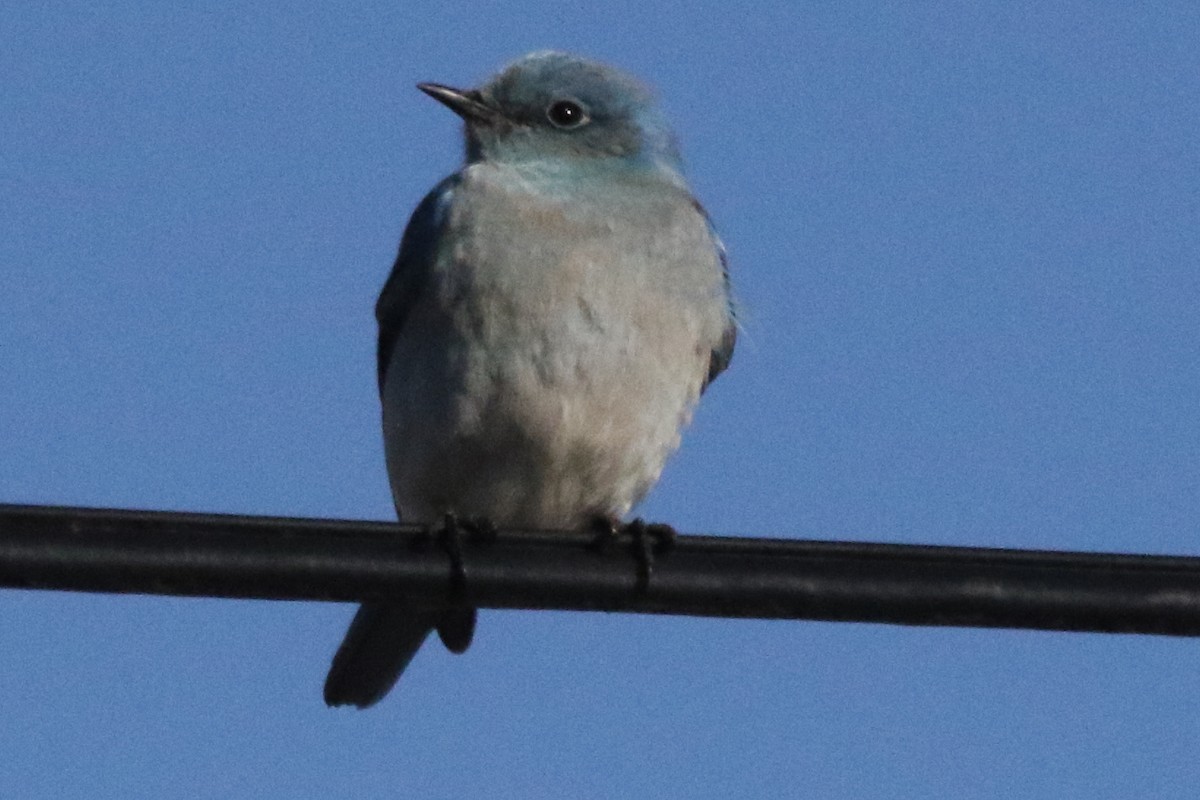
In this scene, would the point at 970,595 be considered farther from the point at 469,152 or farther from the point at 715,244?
the point at 469,152

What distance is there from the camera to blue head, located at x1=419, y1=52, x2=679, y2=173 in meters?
11.9

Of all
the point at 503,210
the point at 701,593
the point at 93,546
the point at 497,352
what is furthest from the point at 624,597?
the point at 503,210

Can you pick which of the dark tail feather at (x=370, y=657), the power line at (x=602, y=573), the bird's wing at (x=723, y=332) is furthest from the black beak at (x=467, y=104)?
the power line at (x=602, y=573)

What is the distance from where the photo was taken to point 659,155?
12.1 metres

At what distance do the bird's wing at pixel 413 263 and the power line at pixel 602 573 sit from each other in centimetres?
411

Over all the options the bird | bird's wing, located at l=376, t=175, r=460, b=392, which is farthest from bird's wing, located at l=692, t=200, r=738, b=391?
bird's wing, located at l=376, t=175, r=460, b=392

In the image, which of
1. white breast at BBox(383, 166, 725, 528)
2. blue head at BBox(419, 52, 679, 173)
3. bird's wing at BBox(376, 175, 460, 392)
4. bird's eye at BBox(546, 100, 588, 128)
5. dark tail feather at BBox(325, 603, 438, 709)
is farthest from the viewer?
bird's eye at BBox(546, 100, 588, 128)

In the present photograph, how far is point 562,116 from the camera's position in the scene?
476 inches

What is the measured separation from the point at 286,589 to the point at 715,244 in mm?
5383

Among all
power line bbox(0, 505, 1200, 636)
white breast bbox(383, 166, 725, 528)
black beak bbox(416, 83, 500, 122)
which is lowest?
power line bbox(0, 505, 1200, 636)

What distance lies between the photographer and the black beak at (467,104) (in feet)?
39.3

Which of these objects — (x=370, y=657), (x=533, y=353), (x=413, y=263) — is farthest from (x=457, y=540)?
(x=413, y=263)

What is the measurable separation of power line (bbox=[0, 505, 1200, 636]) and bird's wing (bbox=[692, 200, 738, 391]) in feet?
14.5

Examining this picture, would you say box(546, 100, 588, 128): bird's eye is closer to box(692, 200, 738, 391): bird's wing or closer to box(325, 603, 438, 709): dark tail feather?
box(692, 200, 738, 391): bird's wing
